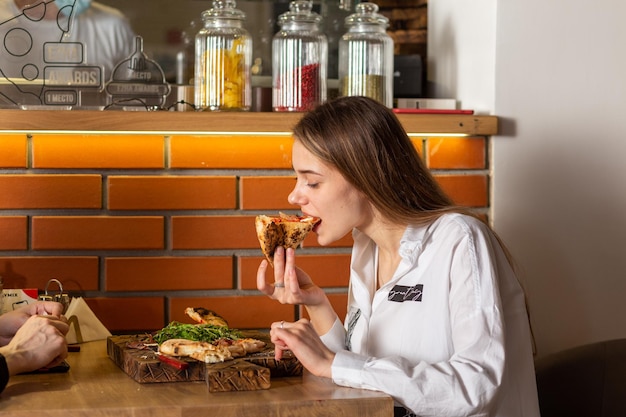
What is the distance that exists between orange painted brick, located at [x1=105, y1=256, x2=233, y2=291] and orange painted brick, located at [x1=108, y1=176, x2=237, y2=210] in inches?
5.9

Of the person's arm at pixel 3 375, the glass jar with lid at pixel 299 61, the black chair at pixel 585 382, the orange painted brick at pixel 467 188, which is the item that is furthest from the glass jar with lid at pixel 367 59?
the person's arm at pixel 3 375

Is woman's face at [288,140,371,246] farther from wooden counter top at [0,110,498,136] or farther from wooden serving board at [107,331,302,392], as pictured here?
wooden counter top at [0,110,498,136]

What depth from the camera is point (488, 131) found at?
9.05ft

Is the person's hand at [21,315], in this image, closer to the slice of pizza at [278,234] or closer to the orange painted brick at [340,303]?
the slice of pizza at [278,234]

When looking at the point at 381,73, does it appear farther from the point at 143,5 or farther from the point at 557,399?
the point at 557,399

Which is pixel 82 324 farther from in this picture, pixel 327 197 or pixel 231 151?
pixel 327 197

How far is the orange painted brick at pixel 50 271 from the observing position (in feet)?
8.79

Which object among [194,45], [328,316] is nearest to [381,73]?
[194,45]

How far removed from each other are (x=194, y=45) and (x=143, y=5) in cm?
19

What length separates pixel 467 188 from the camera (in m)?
2.84

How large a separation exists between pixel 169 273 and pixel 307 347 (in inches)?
36.8

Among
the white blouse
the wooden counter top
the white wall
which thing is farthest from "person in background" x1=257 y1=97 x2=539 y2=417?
the white wall

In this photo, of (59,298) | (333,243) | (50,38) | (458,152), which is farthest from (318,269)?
(50,38)

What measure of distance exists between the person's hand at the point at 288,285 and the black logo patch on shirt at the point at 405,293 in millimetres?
232
